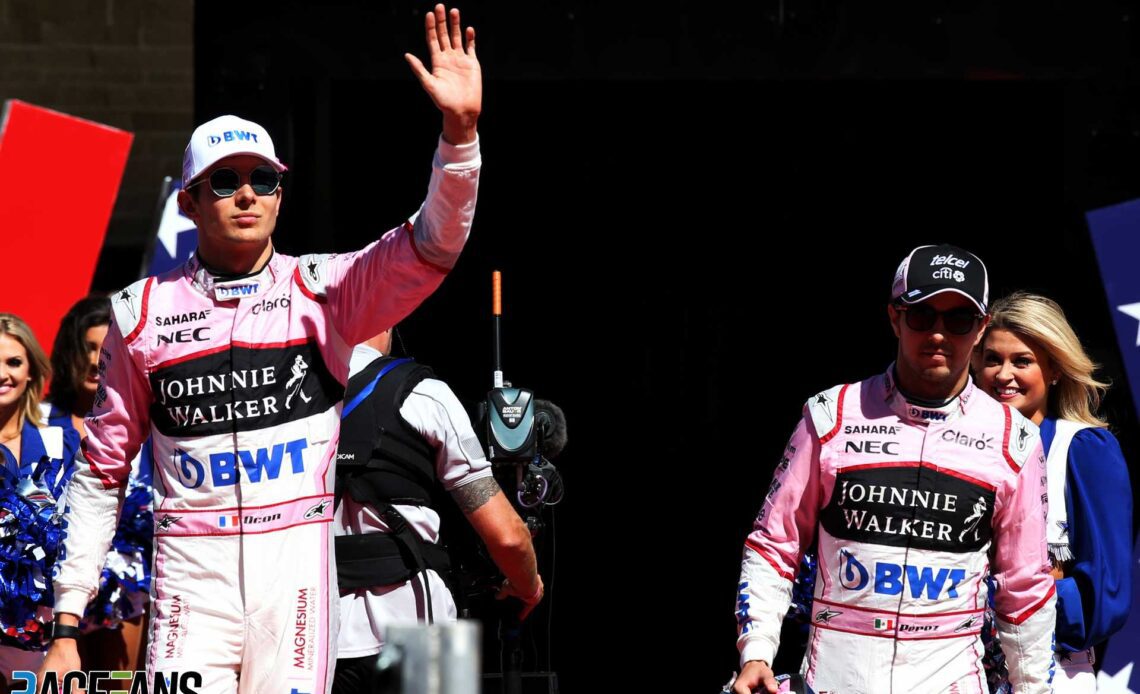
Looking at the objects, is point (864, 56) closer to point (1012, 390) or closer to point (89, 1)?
point (1012, 390)

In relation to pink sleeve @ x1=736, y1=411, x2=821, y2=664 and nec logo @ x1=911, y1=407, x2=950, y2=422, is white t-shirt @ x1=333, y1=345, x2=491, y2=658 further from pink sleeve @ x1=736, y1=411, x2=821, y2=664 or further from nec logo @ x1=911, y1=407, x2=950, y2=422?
nec logo @ x1=911, y1=407, x2=950, y2=422

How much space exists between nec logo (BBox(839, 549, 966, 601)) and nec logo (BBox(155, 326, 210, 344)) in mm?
1491

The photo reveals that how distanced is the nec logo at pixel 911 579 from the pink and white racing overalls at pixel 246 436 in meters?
1.13

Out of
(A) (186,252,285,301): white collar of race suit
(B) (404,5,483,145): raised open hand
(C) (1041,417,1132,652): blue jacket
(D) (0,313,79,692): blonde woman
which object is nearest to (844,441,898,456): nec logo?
(C) (1041,417,1132,652): blue jacket

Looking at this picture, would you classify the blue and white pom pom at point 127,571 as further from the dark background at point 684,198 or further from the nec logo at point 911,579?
the nec logo at point 911,579

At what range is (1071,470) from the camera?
417 centimetres

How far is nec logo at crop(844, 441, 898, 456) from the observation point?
3529 millimetres

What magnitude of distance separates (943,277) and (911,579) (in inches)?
26.1

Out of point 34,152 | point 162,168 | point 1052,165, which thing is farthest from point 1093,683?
point 162,168

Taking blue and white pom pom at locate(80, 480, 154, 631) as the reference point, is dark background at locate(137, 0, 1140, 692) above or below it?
above

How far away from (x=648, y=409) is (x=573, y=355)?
1.31ft

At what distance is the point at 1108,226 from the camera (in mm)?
5730

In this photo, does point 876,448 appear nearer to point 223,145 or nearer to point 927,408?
point 927,408

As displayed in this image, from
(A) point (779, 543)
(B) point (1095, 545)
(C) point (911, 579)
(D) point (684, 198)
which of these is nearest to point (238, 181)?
(A) point (779, 543)
